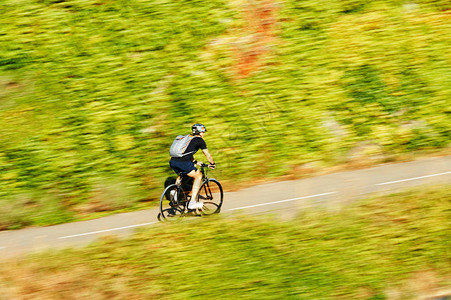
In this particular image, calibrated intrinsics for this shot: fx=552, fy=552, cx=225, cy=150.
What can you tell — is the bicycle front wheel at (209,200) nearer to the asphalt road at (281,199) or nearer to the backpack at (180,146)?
the asphalt road at (281,199)

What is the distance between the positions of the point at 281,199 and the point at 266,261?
9.51ft

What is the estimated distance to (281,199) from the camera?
12.1 meters

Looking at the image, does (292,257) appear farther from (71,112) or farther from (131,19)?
(131,19)

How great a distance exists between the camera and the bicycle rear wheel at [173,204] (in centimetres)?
1153

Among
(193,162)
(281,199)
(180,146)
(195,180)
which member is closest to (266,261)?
(195,180)

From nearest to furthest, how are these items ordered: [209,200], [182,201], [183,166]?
[183,166] < [182,201] < [209,200]

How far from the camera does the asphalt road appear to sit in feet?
36.6

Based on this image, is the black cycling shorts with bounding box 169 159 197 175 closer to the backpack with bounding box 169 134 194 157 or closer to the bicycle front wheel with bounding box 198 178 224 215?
the backpack with bounding box 169 134 194 157

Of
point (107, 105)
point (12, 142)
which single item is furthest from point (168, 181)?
point (12, 142)

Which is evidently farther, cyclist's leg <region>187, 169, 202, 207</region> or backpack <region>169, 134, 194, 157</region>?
cyclist's leg <region>187, 169, 202, 207</region>

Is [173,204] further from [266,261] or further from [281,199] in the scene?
[266,261]

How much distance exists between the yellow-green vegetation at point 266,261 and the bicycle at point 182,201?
0.74m

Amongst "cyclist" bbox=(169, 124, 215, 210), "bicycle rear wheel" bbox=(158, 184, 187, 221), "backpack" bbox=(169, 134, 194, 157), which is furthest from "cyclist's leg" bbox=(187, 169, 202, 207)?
"backpack" bbox=(169, 134, 194, 157)

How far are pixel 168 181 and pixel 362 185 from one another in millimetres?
4439
